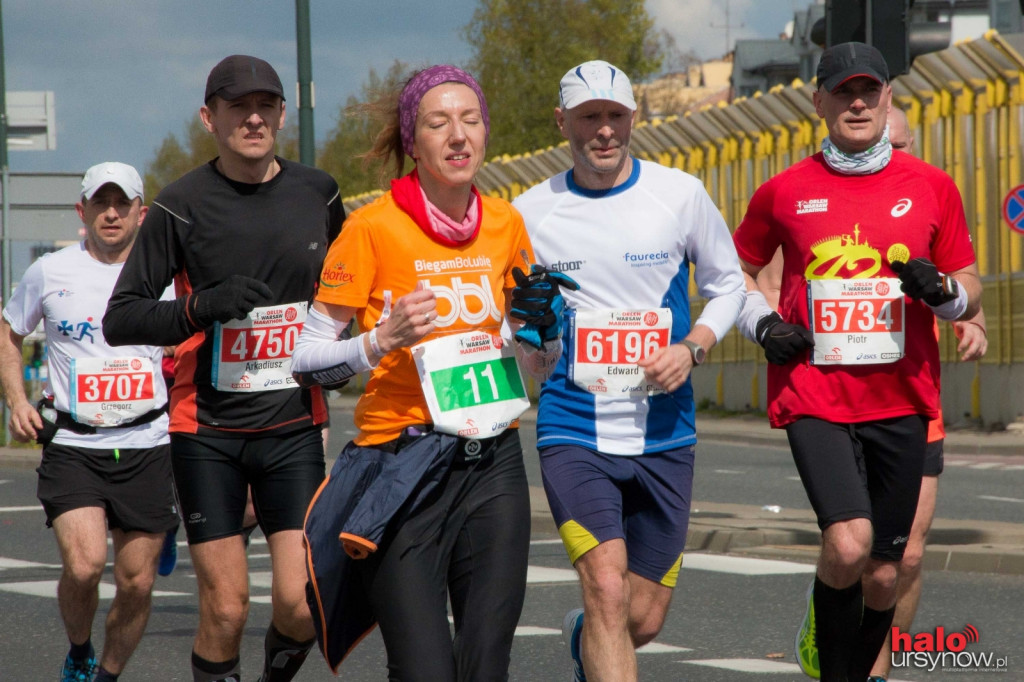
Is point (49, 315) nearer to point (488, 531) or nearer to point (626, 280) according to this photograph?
point (626, 280)

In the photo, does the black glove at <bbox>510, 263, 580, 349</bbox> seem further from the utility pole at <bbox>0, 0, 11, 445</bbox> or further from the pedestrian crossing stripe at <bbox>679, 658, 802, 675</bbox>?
the utility pole at <bbox>0, 0, 11, 445</bbox>

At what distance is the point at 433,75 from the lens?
15.3 feet

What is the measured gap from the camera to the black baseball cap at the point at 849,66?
599cm

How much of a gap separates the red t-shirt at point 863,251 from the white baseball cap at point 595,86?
877 millimetres

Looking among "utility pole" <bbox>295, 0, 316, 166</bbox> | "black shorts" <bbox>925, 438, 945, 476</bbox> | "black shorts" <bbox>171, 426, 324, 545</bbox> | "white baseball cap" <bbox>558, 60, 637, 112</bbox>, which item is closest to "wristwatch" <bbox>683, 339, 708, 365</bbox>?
"white baseball cap" <bbox>558, 60, 637, 112</bbox>

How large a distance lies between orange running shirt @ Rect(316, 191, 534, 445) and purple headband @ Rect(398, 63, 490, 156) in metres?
0.20

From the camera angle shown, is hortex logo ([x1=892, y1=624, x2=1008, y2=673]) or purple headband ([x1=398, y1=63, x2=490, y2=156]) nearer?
purple headband ([x1=398, y1=63, x2=490, y2=156])

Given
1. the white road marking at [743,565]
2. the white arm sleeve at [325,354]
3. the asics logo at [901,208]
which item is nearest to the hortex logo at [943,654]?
the asics logo at [901,208]

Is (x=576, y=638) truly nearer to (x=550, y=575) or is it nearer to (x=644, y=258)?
(x=644, y=258)

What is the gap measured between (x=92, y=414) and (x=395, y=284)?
9.60 ft

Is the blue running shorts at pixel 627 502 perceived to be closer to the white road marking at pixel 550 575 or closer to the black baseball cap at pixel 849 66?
the black baseball cap at pixel 849 66

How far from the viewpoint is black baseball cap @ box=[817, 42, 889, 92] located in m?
5.99

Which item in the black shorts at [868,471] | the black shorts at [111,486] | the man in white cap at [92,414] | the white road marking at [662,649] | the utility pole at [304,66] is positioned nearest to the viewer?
the black shorts at [868,471]

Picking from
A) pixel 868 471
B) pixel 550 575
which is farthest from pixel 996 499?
pixel 868 471
